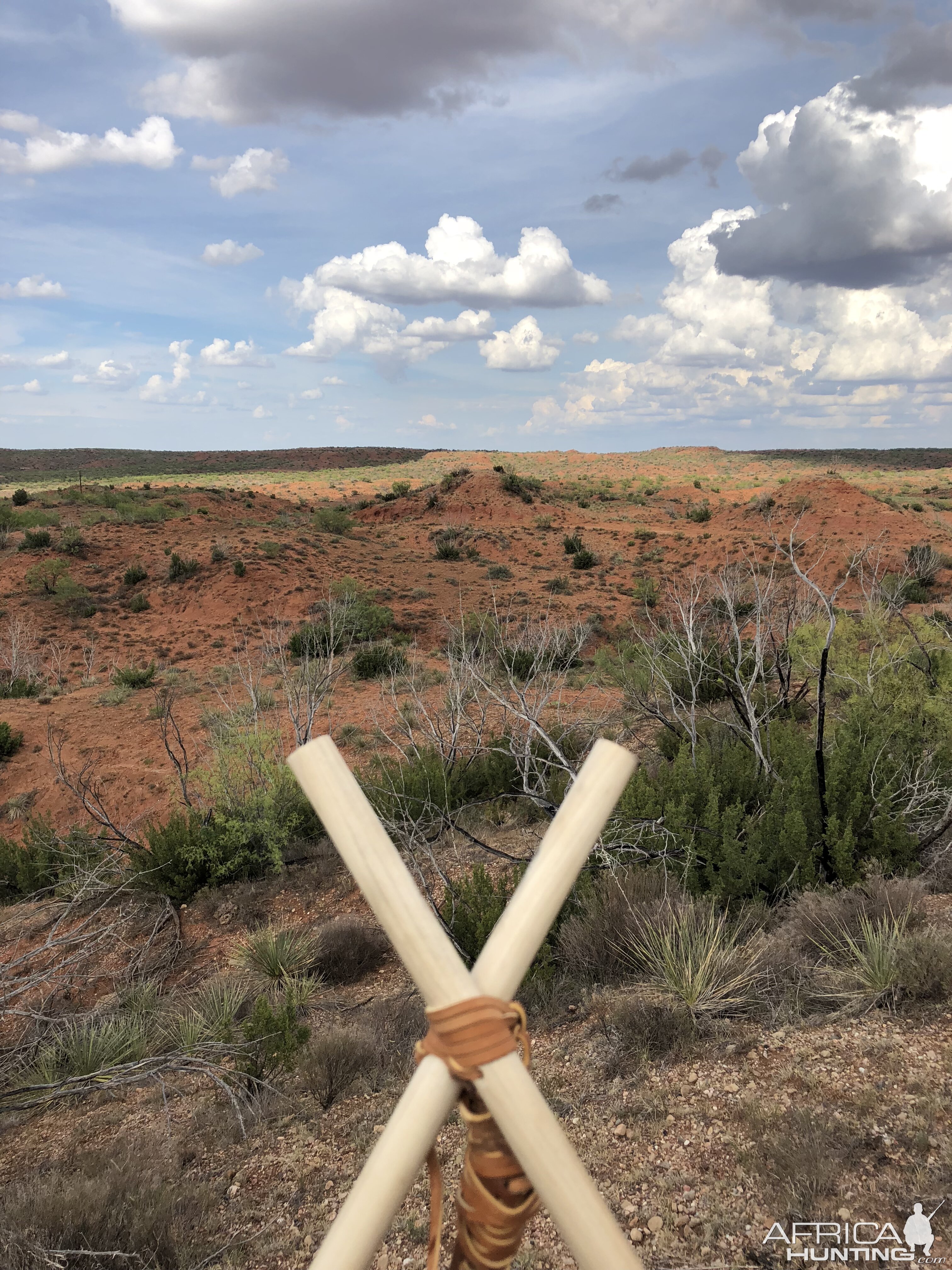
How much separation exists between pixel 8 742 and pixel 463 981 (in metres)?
12.4

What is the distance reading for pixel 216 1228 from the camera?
279 centimetres

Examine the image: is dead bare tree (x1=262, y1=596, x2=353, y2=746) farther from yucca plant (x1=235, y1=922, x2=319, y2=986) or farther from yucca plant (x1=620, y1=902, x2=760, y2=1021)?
yucca plant (x1=620, y1=902, x2=760, y2=1021)

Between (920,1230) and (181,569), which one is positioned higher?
(181,569)

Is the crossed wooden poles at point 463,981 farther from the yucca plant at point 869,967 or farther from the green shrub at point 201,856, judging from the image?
the green shrub at point 201,856

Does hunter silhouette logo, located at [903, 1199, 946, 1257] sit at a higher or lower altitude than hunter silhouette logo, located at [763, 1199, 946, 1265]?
higher

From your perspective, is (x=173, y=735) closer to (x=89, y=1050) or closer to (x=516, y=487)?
(x=89, y=1050)

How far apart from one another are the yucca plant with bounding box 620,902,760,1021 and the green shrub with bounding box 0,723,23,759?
427 inches

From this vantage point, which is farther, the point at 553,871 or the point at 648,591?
the point at 648,591

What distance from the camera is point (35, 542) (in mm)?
23750

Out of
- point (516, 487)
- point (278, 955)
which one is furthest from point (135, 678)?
point (516, 487)

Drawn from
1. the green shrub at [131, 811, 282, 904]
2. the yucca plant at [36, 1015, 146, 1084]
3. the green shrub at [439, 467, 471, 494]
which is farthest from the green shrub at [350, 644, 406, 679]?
the green shrub at [439, 467, 471, 494]

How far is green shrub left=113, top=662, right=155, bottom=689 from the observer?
14773 mm

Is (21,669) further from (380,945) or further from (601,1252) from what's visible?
(601,1252)

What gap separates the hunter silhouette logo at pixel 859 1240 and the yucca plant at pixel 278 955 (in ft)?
11.8
